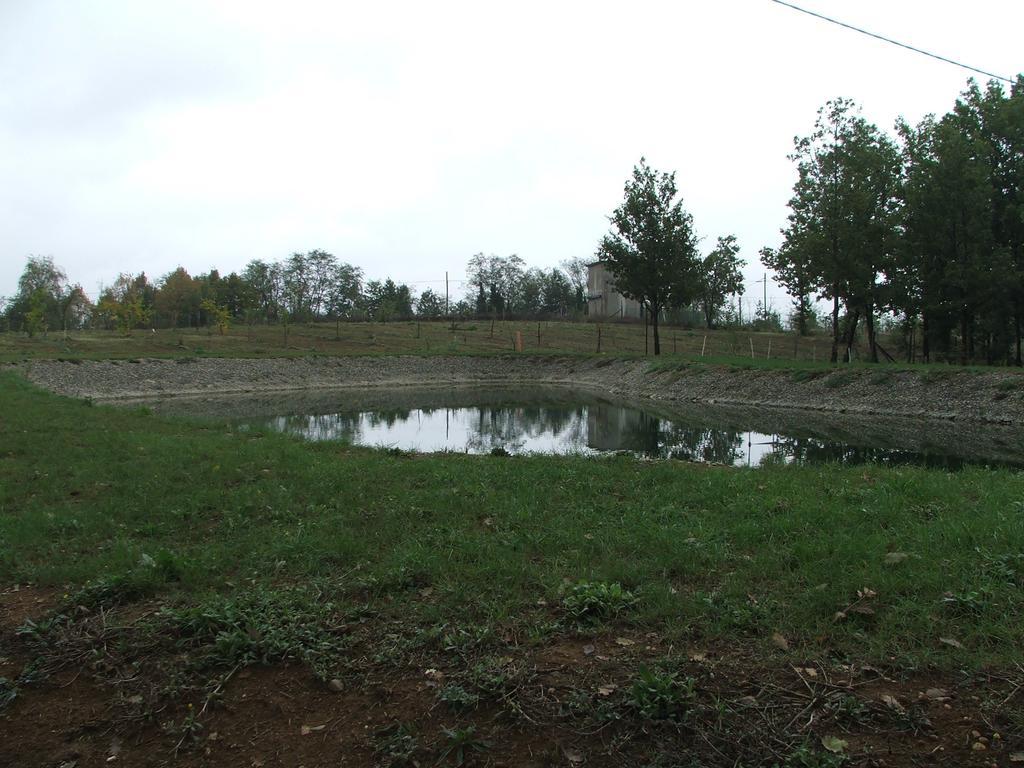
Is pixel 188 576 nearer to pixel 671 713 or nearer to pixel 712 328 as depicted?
pixel 671 713

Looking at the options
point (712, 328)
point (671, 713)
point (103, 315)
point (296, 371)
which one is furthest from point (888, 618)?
point (103, 315)

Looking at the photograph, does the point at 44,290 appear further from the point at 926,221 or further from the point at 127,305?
the point at 926,221

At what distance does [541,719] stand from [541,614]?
3.26 feet

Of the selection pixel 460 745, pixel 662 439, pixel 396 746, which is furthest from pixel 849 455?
pixel 396 746

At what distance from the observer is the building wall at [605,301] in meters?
76.2

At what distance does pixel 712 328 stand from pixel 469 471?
63.5 metres

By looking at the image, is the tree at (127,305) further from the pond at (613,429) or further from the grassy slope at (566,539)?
the grassy slope at (566,539)

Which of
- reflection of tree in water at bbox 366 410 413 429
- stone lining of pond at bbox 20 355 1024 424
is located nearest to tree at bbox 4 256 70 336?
stone lining of pond at bbox 20 355 1024 424

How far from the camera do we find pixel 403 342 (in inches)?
2037

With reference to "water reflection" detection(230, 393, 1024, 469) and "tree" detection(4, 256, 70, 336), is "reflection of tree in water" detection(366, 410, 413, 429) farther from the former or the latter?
"tree" detection(4, 256, 70, 336)

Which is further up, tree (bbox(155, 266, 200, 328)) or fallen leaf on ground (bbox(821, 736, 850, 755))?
tree (bbox(155, 266, 200, 328))

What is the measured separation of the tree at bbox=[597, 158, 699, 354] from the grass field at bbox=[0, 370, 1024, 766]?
30195 millimetres

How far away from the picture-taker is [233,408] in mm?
25484

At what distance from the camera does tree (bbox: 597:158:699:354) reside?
36500 millimetres
